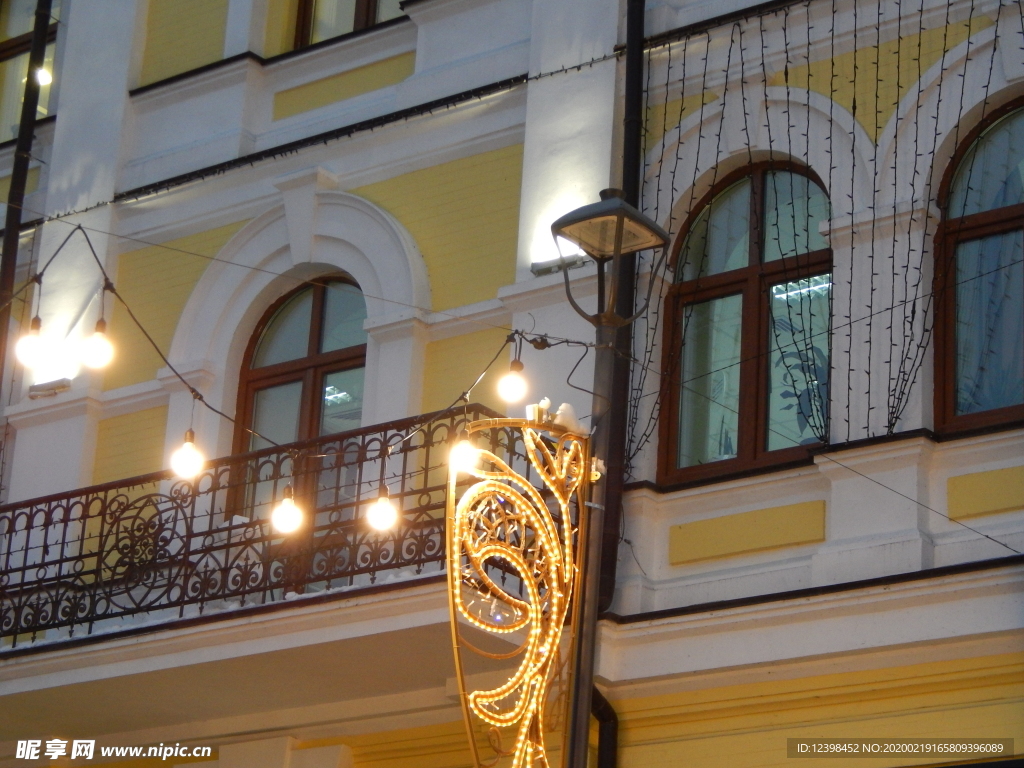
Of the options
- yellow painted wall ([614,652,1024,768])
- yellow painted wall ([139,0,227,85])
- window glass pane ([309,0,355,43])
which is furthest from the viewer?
yellow painted wall ([139,0,227,85])

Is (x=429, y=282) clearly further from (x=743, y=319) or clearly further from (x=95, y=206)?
(x=95, y=206)

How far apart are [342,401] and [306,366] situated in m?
0.48

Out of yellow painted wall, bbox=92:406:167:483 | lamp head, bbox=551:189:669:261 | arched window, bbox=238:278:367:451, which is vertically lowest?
lamp head, bbox=551:189:669:261

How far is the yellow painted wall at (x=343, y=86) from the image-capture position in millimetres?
13961

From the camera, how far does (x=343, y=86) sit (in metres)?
14.2

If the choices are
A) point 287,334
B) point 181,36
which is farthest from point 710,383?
point 181,36

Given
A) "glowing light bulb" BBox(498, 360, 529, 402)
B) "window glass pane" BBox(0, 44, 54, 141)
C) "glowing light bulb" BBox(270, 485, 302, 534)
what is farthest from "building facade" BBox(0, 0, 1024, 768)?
"window glass pane" BBox(0, 44, 54, 141)

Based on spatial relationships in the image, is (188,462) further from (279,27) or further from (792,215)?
(279,27)

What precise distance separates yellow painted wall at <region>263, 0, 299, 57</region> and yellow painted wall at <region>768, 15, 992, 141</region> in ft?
16.2

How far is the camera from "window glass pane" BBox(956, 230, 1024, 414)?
1052 centimetres

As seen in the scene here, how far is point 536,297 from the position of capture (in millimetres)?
12102

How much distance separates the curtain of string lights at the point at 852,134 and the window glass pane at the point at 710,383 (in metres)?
0.13

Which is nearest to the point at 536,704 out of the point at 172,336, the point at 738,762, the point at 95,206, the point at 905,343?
the point at 738,762

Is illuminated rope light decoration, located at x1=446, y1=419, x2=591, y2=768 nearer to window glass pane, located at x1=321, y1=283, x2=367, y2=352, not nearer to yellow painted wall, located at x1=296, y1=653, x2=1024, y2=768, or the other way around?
yellow painted wall, located at x1=296, y1=653, x2=1024, y2=768
